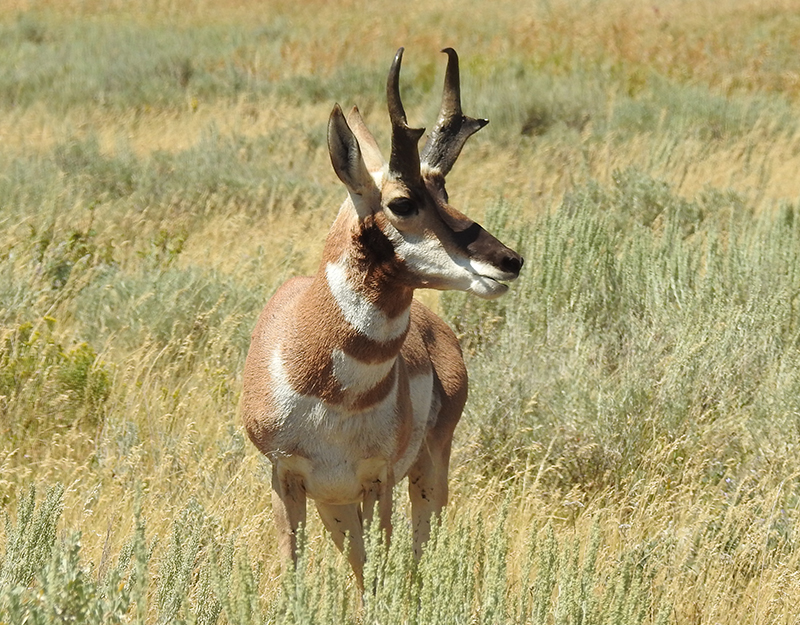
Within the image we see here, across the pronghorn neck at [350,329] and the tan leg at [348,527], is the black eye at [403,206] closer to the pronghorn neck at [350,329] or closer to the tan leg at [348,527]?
the pronghorn neck at [350,329]

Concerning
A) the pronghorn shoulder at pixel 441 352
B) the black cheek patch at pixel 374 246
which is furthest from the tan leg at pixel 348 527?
the black cheek patch at pixel 374 246

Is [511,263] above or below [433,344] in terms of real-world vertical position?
above

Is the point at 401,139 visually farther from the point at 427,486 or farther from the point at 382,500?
the point at 427,486

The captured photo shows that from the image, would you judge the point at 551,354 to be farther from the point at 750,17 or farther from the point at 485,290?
the point at 750,17

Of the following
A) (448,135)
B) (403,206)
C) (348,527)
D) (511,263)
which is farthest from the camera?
(348,527)

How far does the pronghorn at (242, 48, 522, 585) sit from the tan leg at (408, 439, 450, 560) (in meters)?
0.36

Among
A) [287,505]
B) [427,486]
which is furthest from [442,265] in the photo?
[427,486]

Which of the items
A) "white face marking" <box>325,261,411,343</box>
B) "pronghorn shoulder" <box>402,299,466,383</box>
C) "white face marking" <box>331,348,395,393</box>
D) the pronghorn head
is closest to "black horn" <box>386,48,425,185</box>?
the pronghorn head

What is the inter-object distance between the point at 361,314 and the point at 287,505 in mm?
760

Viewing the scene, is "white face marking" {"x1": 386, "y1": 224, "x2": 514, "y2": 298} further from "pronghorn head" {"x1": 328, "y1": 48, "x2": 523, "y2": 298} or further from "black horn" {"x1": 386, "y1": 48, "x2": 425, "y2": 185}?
"black horn" {"x1": 386, "y1": 48, "x2": 425, "y2": 185}

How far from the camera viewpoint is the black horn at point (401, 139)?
3.39 metres

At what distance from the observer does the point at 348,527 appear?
13.9ft

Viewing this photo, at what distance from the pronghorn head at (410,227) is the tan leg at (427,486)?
1.06m

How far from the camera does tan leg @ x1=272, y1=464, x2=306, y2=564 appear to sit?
3.80 meters
